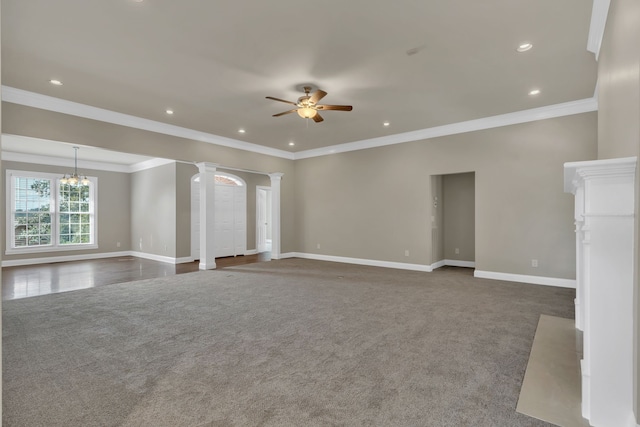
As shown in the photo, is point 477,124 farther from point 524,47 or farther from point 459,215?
point 524,47

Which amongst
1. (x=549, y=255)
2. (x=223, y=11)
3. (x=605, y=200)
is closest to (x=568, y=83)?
(x=549, y=255)

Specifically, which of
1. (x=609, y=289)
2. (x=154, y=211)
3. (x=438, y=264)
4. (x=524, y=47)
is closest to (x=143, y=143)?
(x=154, y=211)

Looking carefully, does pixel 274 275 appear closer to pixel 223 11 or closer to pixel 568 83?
pixel 223 11

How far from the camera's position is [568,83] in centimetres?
440

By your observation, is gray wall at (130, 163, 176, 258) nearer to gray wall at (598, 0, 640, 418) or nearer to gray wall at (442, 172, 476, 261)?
gray wall at (442, 172, 476, 261)

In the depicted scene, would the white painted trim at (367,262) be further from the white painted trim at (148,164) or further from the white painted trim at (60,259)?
the white painted trim at (60,259)

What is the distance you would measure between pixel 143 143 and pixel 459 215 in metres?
6.41

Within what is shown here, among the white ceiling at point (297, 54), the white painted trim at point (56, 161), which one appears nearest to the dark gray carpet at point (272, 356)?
the white ceiling at point (297, 54)

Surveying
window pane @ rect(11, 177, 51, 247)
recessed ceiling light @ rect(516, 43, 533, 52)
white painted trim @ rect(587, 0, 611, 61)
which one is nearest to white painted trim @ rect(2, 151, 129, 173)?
window pane @ rect(11, 177, 51, 247)

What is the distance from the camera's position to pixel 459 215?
730cm

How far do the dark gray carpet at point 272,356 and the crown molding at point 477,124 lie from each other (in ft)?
8.98

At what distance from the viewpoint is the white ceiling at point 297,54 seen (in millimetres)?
2947

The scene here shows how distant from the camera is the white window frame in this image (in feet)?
25.7

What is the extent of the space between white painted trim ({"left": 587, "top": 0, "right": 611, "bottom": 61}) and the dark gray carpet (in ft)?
9.45
